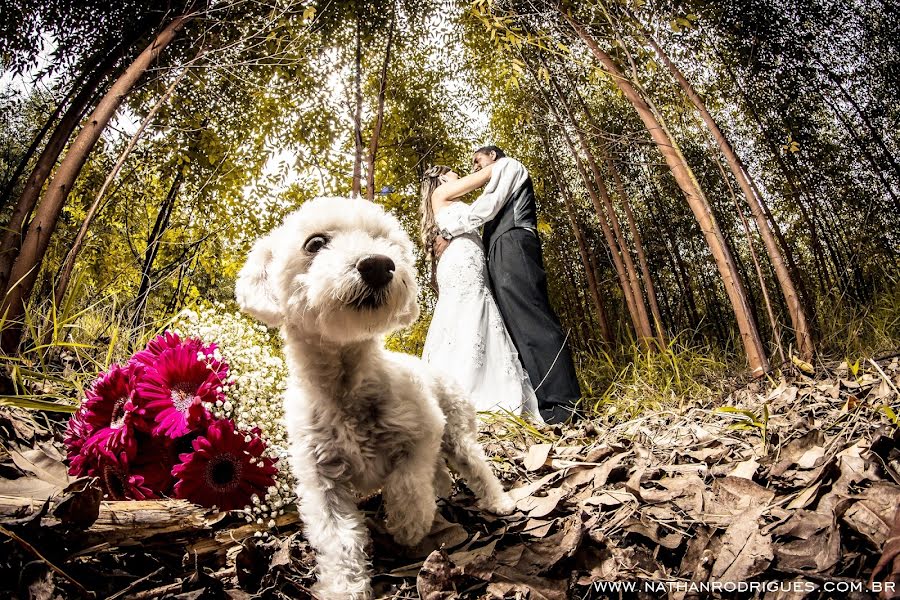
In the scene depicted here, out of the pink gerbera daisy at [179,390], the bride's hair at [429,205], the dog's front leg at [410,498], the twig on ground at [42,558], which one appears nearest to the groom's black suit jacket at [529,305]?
the bride's hair at [429,205]

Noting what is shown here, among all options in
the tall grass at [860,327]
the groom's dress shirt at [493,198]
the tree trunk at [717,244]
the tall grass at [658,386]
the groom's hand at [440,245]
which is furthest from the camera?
the groom's hand at [440,245]

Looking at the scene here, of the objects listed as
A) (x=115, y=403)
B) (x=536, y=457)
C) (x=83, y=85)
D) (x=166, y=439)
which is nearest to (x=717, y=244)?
(x=536, y=457)

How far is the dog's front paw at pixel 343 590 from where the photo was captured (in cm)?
128

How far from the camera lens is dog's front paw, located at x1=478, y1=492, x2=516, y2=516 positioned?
1.76m

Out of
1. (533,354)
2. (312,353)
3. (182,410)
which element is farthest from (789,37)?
(182,410)

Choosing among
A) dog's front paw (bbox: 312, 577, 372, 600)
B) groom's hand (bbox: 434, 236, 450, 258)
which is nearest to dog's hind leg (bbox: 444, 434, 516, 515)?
dog's front paw (bbox: 312, 577, 372, 600)

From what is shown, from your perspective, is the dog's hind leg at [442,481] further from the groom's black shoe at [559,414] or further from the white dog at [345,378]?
the groom's black shoe at [559,414]

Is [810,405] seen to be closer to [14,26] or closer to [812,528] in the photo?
[812,528]

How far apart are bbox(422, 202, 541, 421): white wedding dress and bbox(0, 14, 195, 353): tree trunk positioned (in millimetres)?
2495

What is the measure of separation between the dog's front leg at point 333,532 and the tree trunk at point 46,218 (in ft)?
5.18

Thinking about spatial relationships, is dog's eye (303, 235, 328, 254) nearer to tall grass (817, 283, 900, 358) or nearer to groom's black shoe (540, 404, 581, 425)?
groom's black shoe (540, 404, 581, 425)

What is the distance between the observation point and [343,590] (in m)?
1.28

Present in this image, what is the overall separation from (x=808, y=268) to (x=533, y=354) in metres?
5.68

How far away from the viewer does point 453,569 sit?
1324 millimetres
